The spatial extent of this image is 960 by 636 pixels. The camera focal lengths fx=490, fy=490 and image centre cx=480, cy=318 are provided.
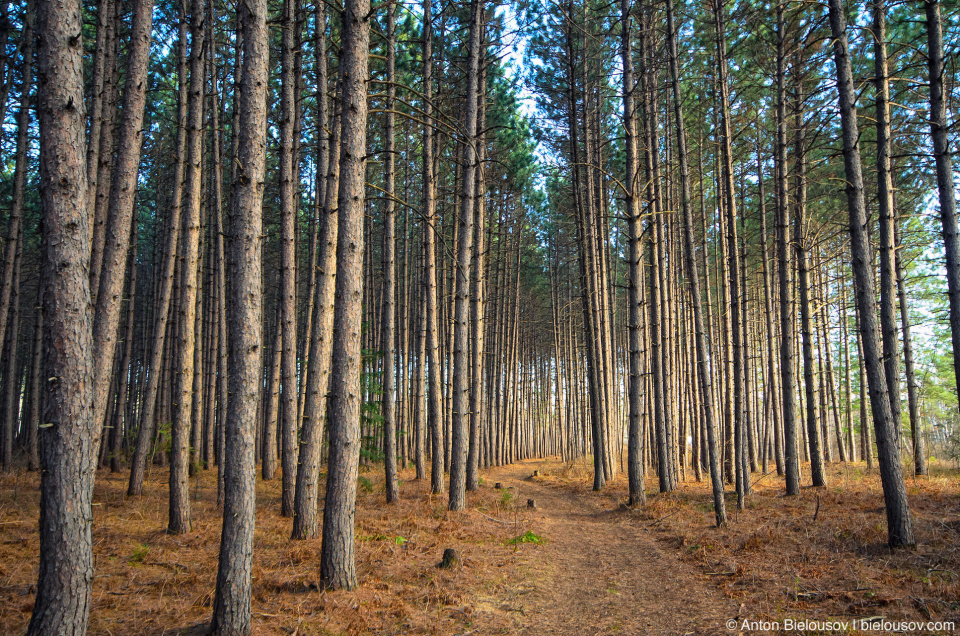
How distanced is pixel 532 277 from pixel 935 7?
860 inches

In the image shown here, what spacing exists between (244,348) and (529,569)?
15.3ft

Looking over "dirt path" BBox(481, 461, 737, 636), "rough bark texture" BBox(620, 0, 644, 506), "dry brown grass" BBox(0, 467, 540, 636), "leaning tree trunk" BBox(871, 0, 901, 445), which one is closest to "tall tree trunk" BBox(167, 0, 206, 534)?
"dry brown grass" BBox(0, 467, 540, 636)

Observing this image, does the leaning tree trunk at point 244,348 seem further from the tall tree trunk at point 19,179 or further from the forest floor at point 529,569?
the tall tree trunk at point 19,179

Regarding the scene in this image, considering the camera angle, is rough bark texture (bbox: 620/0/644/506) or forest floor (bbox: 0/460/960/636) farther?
rough bark texture (bbox: 620/0/644/506)

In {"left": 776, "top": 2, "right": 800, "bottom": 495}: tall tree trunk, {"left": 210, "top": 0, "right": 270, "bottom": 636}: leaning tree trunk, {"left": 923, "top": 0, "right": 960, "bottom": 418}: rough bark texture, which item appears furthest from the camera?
{"left": 776, "top": 2, "right": 800, "bottom": 495}: tall tree trunk

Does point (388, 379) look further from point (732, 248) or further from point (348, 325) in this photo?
point (732, 248)

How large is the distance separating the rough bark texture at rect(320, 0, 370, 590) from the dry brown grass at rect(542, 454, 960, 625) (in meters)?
4.20

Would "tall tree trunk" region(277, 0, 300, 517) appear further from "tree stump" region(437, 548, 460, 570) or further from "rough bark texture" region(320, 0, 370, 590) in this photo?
"tree stump" region(437, 548, 460, 570)

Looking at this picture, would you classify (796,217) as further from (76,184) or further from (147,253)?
(147,253)

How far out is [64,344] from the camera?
3.48 m

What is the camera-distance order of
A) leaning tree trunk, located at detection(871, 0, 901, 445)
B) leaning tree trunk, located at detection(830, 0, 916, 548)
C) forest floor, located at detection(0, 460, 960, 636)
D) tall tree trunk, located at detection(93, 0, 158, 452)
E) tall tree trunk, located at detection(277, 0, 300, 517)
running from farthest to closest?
tall tree trunk, located at detection(277, 0, 300, 517) < leaning tree trunk, located at detection(871, 0, 901, 445) < leaning tree trunk, located at detection(830, 0, 916, 548) < tall tree trunk, located at detection(93, 0, 158, 452) < forest floor, located at detection(0, 460, 960, 636)

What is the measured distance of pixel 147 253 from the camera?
2556 centimetres

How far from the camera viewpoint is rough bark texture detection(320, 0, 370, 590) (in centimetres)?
518

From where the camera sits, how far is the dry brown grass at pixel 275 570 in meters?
4.48
